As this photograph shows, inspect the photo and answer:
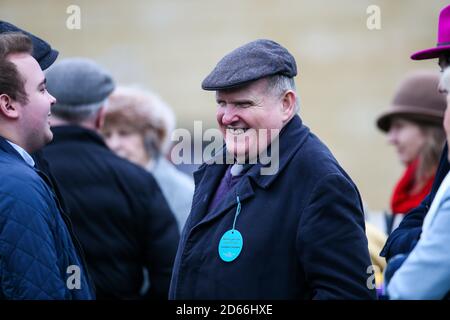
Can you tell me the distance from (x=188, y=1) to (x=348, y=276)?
895 cm

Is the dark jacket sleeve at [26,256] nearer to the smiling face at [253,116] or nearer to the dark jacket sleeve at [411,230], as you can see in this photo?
the smiling face at [253,116]

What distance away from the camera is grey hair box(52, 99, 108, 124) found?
14.7ft

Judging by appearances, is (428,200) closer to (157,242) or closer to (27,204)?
(27,204)

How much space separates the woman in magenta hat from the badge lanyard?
6.38ft

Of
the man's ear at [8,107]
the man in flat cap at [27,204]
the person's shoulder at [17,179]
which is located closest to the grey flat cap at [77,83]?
the man in flat cap at [27,204]

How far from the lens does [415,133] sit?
4887 mm

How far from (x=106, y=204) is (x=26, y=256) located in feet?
4.90

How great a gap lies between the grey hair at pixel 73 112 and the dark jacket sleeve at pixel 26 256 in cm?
163

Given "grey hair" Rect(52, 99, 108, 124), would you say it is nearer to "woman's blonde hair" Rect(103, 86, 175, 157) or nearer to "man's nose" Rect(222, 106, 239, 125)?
"woman's blonde hair" Rect(103, 86, 175, 157)

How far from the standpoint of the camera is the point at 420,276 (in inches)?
100

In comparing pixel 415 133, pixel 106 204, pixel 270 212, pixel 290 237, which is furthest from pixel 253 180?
pixel 415 133

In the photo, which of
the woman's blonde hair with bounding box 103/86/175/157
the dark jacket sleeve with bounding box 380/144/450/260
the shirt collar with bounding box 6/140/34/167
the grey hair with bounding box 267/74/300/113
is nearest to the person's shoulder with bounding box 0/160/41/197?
the shirt collar with bounding box 6/140/34/167

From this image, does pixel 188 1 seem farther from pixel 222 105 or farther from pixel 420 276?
pixel 420 276

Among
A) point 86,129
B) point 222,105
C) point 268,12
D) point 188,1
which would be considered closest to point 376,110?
point 268,12
